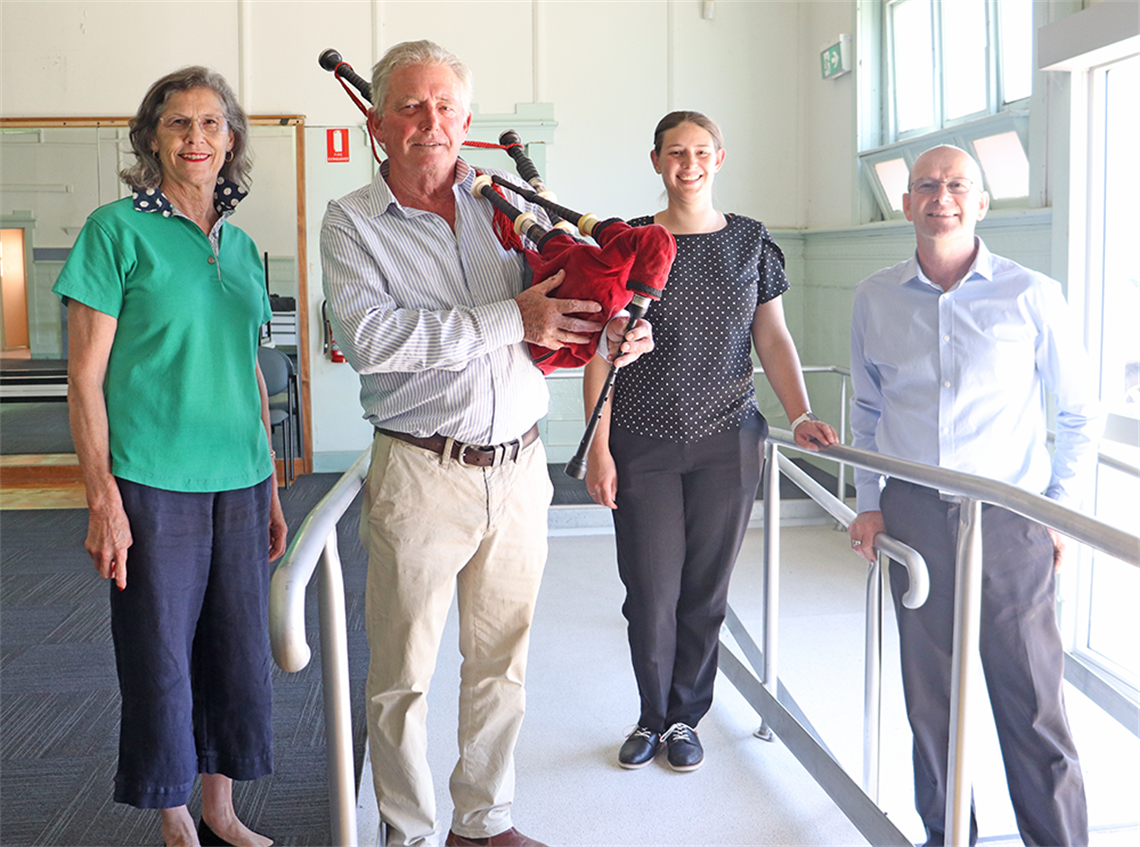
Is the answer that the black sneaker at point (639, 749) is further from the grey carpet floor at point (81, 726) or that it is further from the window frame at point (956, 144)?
the window frame at point (956, 144)

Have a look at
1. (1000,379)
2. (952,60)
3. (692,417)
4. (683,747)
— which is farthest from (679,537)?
(952,60)

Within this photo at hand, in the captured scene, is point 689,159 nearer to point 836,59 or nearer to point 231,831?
point 231,831

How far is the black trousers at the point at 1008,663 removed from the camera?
180cm

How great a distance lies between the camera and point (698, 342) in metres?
2.21

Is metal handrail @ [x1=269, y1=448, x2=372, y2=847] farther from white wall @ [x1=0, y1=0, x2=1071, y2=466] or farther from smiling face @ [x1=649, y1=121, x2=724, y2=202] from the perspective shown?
white wall @ [x1=0, y1=0, x2=1071, y2=466]

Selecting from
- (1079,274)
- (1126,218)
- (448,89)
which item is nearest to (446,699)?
(448,89)

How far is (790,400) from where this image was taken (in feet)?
7.55

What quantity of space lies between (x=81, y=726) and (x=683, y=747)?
1693 millimetres

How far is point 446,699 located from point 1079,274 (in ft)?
8.94

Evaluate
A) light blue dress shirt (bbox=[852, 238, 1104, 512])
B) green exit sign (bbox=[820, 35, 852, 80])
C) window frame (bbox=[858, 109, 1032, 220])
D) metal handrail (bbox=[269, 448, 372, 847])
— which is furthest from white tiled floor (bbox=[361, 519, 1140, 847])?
green exit sign (bbox=[820, 35, 852, 80])

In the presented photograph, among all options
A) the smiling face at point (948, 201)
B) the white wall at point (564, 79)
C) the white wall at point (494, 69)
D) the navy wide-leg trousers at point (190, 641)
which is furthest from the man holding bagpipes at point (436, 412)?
the white wall at point (494, 69)

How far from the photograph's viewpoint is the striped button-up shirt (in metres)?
1.59

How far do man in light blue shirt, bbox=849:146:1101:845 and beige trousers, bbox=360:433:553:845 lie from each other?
0.78 m

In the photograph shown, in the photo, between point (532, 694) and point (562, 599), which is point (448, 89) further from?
point (562, 599)
